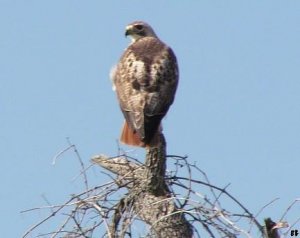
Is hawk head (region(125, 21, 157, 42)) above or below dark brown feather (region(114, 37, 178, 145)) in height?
above

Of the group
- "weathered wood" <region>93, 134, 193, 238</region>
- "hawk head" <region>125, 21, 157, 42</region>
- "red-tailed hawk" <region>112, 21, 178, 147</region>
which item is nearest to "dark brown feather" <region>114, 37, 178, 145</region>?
"red-tailed hawk" <region>112, 21, 178, 147</region>

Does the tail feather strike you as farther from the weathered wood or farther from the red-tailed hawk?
the weathered wood

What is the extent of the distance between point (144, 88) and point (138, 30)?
5.92 feet

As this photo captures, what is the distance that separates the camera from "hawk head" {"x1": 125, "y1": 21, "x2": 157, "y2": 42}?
11305mm

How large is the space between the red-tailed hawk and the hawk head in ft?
2.72

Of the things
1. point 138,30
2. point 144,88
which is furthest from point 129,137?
point 138,30

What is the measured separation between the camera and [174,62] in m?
10.2

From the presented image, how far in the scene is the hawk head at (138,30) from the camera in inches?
445

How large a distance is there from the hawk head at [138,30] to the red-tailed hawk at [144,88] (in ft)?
2.72

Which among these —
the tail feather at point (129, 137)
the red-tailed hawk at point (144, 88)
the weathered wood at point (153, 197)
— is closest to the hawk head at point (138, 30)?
the red-tailed hawk at point (144, 88)

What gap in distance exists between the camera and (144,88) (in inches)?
380

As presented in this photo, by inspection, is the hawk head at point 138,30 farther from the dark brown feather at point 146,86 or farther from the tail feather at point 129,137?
the tail feather at point 129,137

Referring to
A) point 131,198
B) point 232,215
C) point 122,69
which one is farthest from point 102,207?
point 122,69

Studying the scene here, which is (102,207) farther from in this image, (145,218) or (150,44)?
(150,44)
